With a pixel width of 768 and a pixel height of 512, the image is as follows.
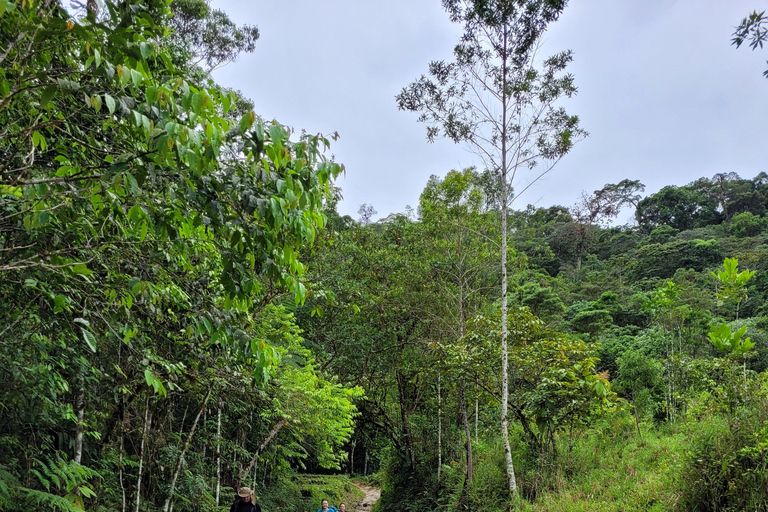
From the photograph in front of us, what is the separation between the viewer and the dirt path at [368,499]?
53.2ft

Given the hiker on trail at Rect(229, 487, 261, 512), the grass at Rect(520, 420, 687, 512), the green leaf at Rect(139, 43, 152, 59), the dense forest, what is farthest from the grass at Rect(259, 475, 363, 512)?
the green leaf at Rect(139, 43, 152, 59)

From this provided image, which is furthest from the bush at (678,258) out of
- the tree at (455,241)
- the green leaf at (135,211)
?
the green leaf at (135,211)

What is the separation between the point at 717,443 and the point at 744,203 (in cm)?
4888

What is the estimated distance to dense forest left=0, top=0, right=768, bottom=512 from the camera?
2.25m

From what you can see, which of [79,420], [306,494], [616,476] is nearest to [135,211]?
[79,420]

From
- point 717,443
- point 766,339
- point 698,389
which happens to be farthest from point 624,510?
point 766,339

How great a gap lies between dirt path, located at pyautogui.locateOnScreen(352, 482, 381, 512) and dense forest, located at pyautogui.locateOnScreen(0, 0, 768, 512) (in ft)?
3.88

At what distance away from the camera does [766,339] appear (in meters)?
15.6

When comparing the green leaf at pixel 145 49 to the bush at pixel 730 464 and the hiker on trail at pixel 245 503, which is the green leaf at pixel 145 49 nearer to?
the hiker on trail at pixel 245 503

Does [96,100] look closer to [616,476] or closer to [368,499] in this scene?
[616,476]

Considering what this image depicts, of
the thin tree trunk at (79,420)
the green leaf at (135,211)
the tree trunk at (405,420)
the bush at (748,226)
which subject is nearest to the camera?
the green leaf at (135,211)

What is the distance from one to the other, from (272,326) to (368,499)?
13090mm

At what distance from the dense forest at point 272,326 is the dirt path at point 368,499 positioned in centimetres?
118

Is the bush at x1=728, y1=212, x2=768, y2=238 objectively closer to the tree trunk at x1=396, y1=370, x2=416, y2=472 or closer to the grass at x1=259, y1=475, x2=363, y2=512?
the tree trunk at x1=396, y1=370, x2=416, y2=472
